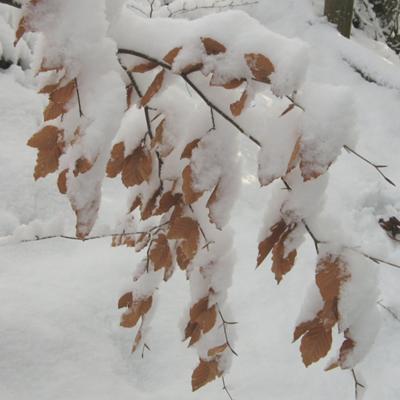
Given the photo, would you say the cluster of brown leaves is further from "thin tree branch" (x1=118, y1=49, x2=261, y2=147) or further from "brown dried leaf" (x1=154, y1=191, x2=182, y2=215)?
"brown dried leaf" (x1=154, y1=191, x2=182, y2=215)

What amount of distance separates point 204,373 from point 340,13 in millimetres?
4610

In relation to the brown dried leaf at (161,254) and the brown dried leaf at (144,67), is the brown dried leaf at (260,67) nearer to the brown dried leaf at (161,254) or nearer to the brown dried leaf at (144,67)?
the brown dried leaf at (144,67)

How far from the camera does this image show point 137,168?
0.81 meters

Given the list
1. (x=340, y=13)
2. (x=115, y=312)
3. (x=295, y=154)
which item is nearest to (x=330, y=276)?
(x=295, y=154)

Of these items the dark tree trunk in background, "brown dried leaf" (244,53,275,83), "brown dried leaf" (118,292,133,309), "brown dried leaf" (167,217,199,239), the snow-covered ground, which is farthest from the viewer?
the dark tree trunk in background

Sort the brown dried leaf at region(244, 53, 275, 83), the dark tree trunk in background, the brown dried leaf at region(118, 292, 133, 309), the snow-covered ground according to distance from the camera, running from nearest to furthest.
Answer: the brown dried leaf at region(244, 53, 275, 83), the brown dried leaf at region(118, 292, 133, 309), the snow-covered ground, the dark tree trunk in background

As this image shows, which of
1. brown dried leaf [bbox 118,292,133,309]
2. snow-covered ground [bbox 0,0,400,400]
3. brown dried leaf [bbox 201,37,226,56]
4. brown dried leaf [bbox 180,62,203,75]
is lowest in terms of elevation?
snow-covered ground [bbox 0,0,400,400]

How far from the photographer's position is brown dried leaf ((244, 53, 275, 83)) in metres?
0.56

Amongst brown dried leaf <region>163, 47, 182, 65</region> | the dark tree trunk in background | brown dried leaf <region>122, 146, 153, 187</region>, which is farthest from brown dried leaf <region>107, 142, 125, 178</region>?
the dark tree trunk in background

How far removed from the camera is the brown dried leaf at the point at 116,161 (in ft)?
2.68

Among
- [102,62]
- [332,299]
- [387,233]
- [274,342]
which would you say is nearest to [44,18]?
[102,62]

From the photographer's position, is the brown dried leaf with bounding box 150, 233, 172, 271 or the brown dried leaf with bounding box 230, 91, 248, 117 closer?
the brown dried leaf with bounding box 230, 91, 248, 117

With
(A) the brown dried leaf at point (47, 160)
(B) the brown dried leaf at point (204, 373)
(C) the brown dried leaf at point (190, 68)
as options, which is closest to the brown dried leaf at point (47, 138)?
(A) the brown dried leaf at point (47, 160)

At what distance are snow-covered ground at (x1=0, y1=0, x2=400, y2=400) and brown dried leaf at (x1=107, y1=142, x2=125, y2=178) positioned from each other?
370 millimetres
